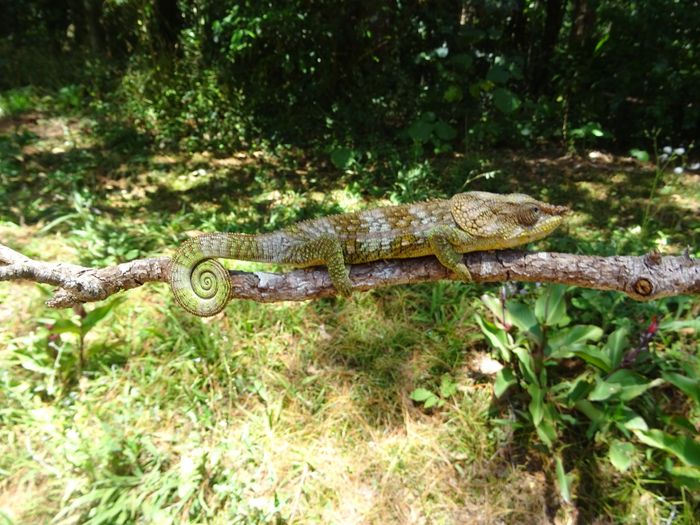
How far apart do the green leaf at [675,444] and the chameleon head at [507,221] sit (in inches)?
69.1

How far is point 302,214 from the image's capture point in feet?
17.5

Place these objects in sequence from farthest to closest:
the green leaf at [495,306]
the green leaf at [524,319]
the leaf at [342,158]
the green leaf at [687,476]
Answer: the leaf at [342,158] < the green leaf at [495,306] < the green leaf at [524,319] < the green leaf at [687,476]

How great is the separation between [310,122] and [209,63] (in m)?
1.96

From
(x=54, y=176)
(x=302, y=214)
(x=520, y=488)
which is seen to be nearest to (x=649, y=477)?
(x=520, y=488)

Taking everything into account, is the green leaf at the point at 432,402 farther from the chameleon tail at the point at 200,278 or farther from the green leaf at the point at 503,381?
the chameleon tail at the point at 200,278

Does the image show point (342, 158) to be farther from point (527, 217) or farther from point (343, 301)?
point (527, 217)

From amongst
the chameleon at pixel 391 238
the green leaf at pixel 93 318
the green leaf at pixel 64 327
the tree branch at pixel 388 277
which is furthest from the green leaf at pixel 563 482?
the green leaf at pixel 64 327

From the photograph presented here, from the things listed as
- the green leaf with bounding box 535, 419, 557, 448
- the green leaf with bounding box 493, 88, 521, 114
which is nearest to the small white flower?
the green leaf with bounding box 493, 88, 521, 114

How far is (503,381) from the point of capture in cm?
329

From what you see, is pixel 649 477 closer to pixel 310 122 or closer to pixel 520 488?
pixel 520 488

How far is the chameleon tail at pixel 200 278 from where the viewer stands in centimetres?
207

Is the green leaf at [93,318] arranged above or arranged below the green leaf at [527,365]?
above

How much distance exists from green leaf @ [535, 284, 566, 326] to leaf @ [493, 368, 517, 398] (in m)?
0.47

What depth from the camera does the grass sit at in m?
3.00
